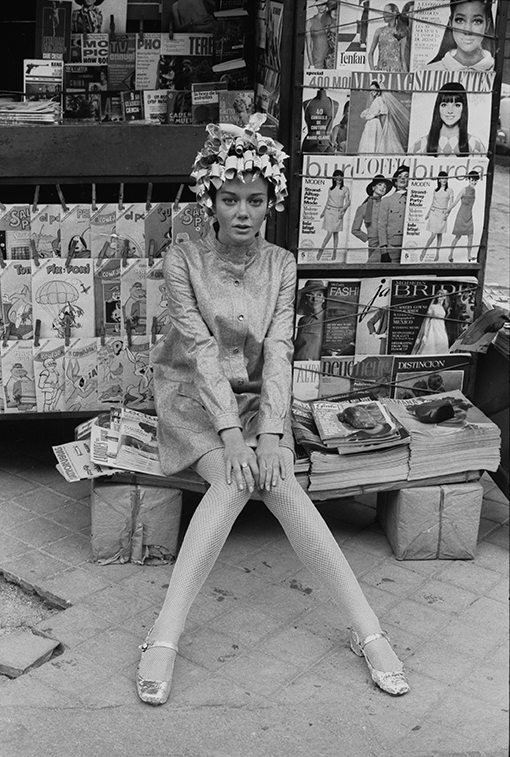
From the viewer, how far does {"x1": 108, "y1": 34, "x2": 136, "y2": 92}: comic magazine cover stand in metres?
4.30

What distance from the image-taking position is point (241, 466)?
3.31m

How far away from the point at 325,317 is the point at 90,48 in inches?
57.4

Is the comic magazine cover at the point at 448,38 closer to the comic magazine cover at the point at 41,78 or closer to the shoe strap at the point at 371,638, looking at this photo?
the comic magazine cover at the point at 41,78

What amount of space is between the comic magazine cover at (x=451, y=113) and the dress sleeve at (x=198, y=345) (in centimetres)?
101

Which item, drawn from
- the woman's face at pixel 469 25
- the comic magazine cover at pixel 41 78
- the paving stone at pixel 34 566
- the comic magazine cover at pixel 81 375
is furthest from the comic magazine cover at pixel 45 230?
the woman's face at pixel 469 25

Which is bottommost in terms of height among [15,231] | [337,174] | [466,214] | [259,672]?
[259,672]

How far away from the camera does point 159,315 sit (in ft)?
13.7

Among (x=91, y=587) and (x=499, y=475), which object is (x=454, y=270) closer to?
(x=499, y=475)

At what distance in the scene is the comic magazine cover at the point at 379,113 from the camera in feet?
12.4

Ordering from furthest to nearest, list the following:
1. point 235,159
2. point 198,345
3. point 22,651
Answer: point 198,345, point 235,159, point 22,651

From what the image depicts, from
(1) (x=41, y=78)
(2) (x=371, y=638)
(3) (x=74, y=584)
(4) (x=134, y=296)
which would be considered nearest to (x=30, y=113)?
(1) (x=41, y=78)

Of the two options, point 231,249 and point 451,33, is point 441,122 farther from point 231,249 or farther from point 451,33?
point 231,249

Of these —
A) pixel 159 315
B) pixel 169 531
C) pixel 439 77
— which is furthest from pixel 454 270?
pixel 169 531

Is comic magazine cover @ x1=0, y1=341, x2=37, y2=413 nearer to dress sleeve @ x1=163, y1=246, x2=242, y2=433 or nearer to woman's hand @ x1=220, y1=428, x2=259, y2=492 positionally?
dress sleeve @ x1=163, y1=246, x2=242, y2=433
